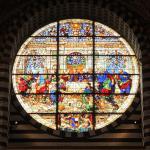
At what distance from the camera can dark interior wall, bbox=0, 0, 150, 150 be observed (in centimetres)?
1498

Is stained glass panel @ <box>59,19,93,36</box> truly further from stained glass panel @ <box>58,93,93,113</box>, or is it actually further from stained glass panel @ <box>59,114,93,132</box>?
stained glass panel @ <box>59,114,93,132</box>

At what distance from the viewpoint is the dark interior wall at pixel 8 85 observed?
1498cm

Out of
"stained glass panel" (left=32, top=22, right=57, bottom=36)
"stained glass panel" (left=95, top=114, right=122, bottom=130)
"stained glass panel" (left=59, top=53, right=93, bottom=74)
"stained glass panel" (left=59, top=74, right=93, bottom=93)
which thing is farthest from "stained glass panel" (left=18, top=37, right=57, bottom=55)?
"stained glass panel" (left=95, top=114, right=122, bottom=130)

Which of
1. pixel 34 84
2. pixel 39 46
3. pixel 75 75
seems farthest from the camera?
pixel 39 46

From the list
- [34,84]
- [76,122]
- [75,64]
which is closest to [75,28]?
[75,64]

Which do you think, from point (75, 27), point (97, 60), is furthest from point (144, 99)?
point (75, 27)

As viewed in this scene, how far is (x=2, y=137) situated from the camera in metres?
14.4

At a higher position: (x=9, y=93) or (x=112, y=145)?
(x=9, y=93)

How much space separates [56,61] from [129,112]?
229cm

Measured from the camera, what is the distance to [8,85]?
14938 mm

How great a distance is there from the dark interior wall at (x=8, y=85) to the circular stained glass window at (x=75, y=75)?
396 mm

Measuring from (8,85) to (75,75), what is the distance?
1929 mm

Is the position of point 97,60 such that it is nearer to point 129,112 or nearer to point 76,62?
point 76,62

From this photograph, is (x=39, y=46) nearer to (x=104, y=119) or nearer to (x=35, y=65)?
(x=35, y=65)
